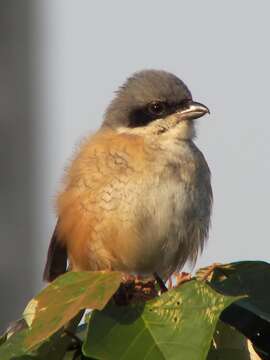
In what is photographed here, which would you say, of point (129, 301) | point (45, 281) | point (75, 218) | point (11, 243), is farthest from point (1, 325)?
point (129, 301)

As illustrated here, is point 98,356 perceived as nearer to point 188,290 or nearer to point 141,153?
point 188,290

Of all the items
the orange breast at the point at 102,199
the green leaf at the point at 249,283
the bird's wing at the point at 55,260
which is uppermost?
the green leaf at the point at 249,283

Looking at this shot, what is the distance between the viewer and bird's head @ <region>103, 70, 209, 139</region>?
540 cm

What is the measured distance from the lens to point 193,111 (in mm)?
5355

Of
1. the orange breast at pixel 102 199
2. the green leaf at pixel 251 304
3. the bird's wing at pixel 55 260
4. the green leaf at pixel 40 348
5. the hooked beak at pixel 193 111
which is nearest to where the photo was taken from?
the green leaf at pixel 40 348

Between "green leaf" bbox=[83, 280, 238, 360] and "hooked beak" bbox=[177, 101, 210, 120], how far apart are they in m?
2.58

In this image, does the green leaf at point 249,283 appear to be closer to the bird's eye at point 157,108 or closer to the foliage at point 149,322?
the foliage at point 149,322

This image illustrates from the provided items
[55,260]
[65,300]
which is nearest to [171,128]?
[55,260]

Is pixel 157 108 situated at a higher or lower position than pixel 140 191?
higher

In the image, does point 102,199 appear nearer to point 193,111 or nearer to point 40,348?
point 193,111

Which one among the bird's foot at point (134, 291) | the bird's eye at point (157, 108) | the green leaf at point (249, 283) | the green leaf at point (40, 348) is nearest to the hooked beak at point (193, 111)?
the bird's eye at point (157, 108)

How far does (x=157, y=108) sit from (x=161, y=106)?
0.03 meters

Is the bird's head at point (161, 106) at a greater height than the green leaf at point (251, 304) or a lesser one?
greater

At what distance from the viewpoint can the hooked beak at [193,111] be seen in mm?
5340
